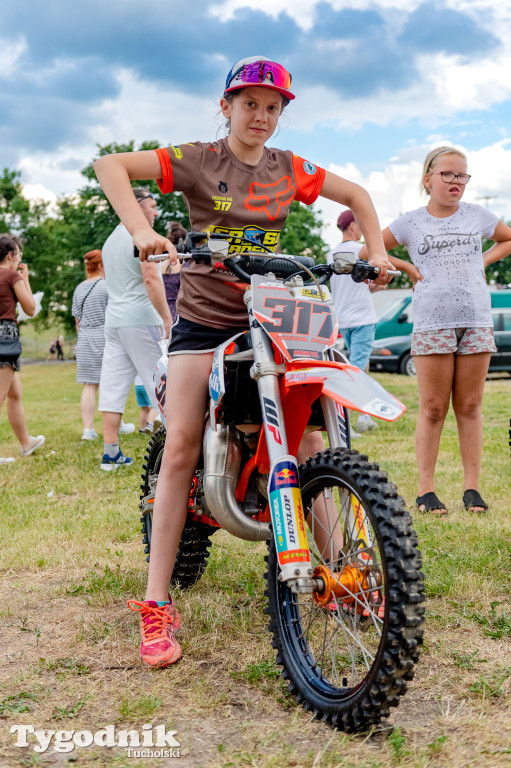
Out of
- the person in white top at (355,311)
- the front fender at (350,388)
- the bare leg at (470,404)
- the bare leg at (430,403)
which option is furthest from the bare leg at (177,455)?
the person in white top at (355,311)

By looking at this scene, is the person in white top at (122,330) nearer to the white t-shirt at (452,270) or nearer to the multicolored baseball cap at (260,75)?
the white t-shirt at (452,270)

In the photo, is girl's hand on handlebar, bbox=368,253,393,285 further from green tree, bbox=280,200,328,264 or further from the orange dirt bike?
green tree, bbox=280,200,328,264

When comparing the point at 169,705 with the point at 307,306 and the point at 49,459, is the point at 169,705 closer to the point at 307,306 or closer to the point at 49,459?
the point at 307,306

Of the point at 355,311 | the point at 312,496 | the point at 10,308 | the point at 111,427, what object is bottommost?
the point at 312,496

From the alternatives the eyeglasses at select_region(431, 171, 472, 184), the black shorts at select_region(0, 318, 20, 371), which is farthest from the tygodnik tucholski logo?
the black shorts at select_region(0, 318, 20, 371)

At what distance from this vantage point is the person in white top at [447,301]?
5.21m

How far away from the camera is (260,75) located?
2949mm

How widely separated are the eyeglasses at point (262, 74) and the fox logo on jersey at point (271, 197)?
1.20ft

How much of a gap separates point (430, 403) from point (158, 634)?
112 inches

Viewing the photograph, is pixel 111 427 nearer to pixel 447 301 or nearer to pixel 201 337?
pixel 447 301

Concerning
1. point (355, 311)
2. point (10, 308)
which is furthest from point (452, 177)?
point (10, 308)

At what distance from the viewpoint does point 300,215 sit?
171 ft

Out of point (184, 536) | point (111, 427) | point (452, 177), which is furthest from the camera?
point (111, 427)

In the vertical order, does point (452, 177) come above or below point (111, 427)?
above
